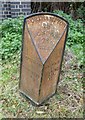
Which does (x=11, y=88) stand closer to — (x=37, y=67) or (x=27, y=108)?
(x=27, y=108)

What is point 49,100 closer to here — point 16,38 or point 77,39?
point 16,38

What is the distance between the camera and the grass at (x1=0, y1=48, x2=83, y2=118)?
257 cm

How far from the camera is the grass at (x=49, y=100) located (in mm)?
2572

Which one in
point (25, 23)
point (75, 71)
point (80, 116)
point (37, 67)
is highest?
point (25, 23)

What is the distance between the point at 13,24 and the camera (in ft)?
14.2

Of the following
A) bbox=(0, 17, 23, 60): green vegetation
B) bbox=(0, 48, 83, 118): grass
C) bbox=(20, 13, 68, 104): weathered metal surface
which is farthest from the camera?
bbox=(0, 17, 23, 60): green vegetation

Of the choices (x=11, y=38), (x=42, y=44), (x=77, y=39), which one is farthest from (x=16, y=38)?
(x=42, y=44)

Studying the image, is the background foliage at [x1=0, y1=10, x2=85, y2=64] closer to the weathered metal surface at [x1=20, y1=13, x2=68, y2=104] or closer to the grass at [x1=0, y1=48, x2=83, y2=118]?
the grass at [x1=0, y1=48, x2=83, y2=118]

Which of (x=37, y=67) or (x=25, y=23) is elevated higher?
(x=25, y=23)

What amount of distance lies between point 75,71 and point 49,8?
8.97ft

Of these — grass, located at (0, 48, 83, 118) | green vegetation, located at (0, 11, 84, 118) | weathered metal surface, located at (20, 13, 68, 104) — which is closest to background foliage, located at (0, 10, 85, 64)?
green vegetation, located at (0, 11, 84, 118)

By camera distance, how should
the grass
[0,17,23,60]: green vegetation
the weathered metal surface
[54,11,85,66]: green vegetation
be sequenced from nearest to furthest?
the weathered metal surface
the grass
[0,17,23,60]: green vegetation
[54,11,85,66]: green vegetation

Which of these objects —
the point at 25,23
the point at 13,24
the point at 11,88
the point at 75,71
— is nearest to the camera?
the point at 25,23

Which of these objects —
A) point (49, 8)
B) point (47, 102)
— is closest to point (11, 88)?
point (47, 102)
